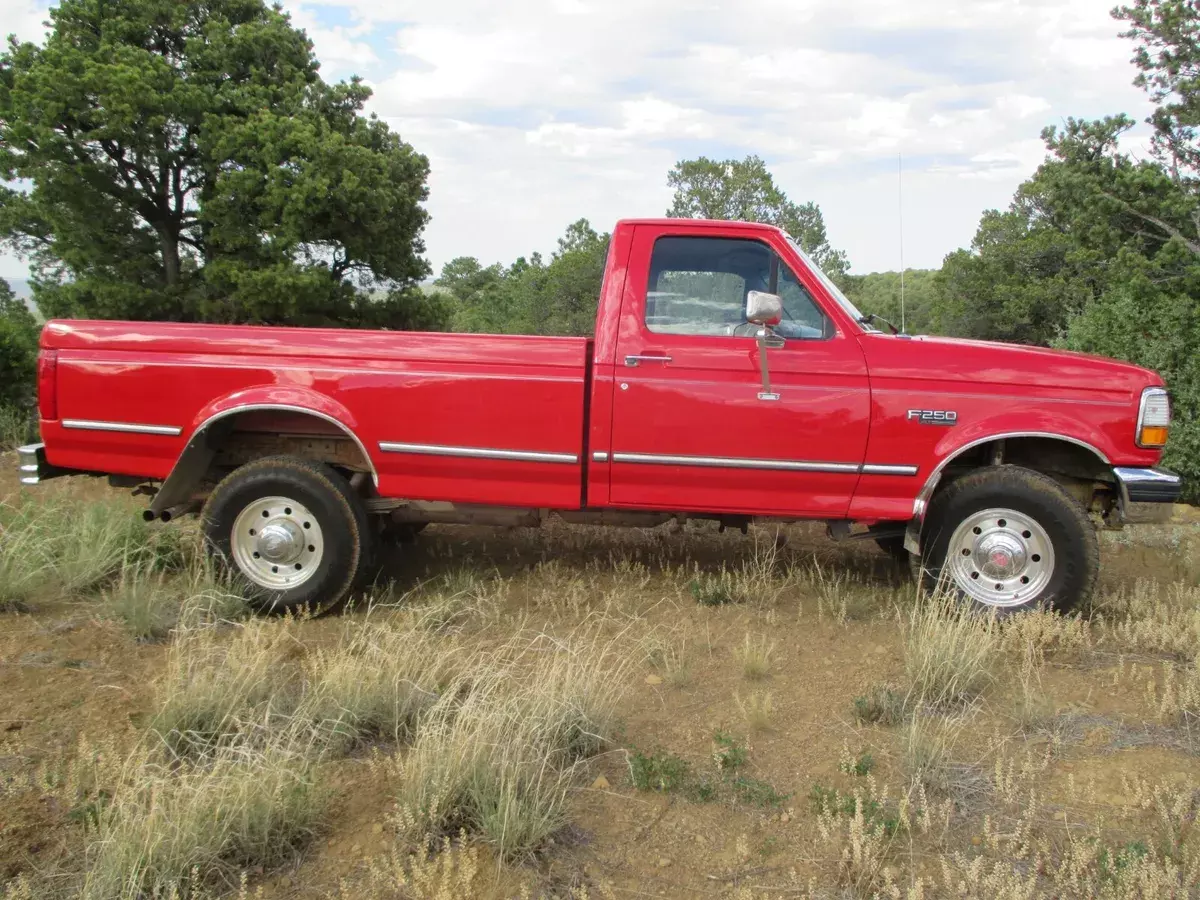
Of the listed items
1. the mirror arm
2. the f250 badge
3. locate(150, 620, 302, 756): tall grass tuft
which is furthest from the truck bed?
the f250 badge

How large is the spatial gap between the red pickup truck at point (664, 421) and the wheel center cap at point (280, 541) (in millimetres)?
12

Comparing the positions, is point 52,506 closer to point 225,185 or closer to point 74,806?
point 74,806

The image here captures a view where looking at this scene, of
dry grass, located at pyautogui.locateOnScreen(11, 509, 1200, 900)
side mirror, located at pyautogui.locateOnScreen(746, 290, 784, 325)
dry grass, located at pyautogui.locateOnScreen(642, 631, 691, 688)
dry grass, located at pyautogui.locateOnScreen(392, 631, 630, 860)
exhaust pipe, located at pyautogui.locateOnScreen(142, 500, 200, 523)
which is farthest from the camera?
exhaust pipe, located at pyautogui.locateOnScreen(142, 500, 200, 523)

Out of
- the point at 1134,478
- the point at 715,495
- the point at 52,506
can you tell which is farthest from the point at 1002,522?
the point at 52,506

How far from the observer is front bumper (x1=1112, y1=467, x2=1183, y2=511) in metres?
4.78

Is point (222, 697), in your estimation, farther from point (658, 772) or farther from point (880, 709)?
point (880, 709)

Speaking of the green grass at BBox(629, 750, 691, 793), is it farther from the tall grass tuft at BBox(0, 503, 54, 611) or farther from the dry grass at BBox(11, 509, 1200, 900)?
the tall grass tuft at BBox(0, 503, 54, 611)

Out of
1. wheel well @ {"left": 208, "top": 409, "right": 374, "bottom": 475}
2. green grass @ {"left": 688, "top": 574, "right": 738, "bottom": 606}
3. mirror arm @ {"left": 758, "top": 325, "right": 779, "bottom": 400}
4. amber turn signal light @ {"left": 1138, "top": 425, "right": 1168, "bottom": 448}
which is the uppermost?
mirror arm @ {"left": 758, "top": 325, "right": 779, "bottom": 400}

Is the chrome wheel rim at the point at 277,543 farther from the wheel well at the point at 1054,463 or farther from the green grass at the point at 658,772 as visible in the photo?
the wheel well at the point at 1054,463

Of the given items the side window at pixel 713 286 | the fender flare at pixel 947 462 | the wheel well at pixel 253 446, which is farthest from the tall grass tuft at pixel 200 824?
the fender flare at pixel 947 462

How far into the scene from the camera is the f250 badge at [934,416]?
495 centimetres

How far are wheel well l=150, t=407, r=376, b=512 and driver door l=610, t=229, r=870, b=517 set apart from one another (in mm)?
1531

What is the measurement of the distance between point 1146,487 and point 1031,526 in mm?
571

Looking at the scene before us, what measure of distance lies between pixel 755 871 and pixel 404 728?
1.48 metres
